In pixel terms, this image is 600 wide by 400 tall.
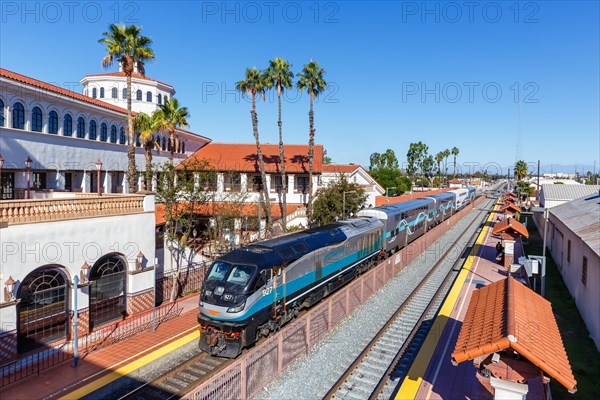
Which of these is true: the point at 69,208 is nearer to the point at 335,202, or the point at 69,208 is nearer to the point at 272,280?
the point at 272,280

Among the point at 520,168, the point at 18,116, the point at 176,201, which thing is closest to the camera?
the point at 176,201

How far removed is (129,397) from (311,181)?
1083 inches

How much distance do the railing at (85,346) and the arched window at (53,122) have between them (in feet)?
48.0

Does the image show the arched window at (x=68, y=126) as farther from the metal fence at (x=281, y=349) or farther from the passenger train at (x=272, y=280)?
the metal fence at (x=281, y=349)

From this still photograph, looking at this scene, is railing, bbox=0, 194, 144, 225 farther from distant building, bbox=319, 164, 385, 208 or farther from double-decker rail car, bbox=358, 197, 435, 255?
distant building, bbox=319, 164, 385, 208

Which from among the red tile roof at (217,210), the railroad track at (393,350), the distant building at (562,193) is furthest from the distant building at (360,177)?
the railroad track at (393,350)

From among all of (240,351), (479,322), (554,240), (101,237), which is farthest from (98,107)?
(554,240)

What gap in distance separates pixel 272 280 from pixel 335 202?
21191 mm

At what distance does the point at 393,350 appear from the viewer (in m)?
13.7

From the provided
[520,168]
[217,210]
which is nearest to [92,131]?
[217,210]

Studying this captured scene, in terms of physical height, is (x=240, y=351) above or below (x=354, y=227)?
below

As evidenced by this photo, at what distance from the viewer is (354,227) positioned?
22016 millimetres

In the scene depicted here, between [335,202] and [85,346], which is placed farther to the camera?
[335,202]

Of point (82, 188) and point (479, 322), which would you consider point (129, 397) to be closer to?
point (479, 322)
